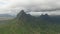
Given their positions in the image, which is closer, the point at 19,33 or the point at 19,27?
the point at 19,27

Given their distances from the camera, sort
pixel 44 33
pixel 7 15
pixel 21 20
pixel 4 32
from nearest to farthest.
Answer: pixel 7 15
pixel 4 32
pixel 44 33
pixel 21 20

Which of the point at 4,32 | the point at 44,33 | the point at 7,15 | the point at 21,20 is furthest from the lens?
the point at 21,20

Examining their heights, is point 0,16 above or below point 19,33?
above

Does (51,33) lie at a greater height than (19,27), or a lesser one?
lesser

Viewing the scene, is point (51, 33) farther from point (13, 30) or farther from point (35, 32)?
point (13, 30)

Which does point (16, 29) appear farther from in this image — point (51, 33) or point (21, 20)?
point (51, 33)

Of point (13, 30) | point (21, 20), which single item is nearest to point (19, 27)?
point (13, 30)

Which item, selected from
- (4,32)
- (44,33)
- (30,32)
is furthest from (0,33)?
(44,33)

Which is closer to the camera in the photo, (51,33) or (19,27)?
(19,27)

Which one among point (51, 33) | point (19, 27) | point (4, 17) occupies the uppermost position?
point (4, 17)
